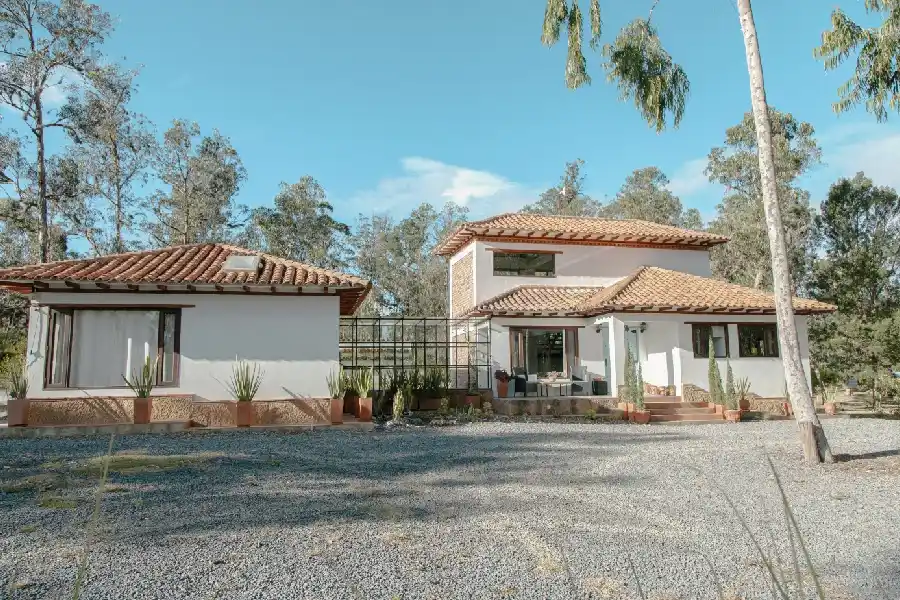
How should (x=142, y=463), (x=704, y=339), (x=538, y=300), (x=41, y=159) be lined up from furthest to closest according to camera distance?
(x=41, y=159) < (x=538, y=300) < (x=704, y=339) < (x=142, y=463)

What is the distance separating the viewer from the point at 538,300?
18484 mm

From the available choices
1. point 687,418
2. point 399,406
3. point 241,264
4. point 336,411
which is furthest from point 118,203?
point 687,418

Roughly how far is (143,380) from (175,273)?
2.39 metres

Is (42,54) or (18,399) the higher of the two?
(42,54)

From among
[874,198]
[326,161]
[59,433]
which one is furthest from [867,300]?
[59,433]

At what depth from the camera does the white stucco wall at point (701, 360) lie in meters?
16.6

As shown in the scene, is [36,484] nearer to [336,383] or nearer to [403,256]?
[336,383]

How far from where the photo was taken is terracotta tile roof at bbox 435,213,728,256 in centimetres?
1938

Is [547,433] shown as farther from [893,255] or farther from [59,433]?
[893,255]

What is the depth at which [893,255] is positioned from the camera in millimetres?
25828

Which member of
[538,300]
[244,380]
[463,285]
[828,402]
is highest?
[463,285]

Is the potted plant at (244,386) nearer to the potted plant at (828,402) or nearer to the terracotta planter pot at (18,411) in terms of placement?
the terracotta planter pot at (18,411)

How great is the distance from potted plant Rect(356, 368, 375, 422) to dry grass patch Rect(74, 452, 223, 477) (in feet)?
13.4

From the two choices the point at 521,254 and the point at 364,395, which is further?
the point at 521,254
